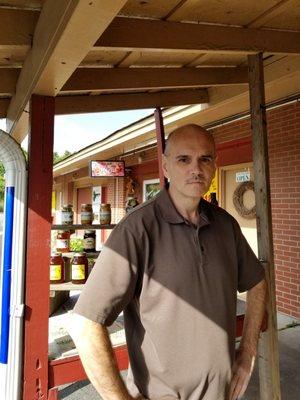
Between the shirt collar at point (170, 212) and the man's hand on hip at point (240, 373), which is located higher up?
the shirt collar at point (170, 212)

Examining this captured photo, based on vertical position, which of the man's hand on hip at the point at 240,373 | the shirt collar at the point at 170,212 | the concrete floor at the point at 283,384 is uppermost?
the shirt collar at the point at 170,212

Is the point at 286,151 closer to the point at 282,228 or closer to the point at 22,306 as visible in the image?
the point at 282,228

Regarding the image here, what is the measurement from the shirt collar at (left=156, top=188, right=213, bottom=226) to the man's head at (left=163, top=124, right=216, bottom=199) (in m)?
0.08

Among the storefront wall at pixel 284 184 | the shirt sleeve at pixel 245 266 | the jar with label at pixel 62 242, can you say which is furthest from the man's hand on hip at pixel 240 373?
the storefront wall at pixel 284 184

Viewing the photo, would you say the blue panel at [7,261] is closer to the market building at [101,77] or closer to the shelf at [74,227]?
the market building at [101,77]

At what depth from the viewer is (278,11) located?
7.51 ft

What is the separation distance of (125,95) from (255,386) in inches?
122

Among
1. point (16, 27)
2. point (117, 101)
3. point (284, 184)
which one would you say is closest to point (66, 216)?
point (117, 101)

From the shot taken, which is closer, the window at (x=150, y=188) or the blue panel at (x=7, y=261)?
the blue panel at (x=7, y=261)

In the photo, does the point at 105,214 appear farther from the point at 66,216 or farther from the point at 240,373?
the point at 240,373

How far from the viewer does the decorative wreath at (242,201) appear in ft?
18.3

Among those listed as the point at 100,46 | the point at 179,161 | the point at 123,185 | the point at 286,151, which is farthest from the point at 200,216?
the point at 123,185

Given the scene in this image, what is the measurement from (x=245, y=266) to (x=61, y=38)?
1462 millimetres

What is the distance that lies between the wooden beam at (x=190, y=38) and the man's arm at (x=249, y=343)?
1.55 m
